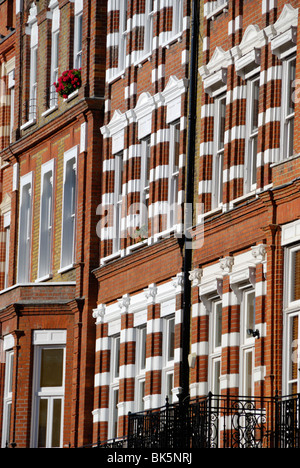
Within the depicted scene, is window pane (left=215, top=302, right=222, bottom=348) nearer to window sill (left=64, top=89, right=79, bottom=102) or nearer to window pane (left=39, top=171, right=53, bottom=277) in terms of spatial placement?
window pane (left=39, top=171, right=53, bottom=277)

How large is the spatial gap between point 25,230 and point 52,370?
15.7 ft

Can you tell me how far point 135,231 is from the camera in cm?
3641

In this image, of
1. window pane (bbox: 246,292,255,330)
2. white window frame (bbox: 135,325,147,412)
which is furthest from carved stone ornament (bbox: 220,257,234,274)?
white window frame (bbox: 135,325,147,412)

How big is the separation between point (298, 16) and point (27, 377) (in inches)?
491

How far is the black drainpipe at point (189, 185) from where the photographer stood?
33281mm

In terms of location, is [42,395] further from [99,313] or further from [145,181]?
[145,181]

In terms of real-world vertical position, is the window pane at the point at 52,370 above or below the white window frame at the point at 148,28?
below

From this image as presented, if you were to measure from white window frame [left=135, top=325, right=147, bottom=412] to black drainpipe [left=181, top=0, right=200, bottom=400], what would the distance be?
2.68 m

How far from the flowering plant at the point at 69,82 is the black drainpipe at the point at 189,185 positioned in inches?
240

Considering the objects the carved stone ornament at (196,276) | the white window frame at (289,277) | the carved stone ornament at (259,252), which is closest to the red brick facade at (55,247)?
the carved stone ornament at (196,276)

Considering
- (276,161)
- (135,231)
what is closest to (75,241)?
(135,231)

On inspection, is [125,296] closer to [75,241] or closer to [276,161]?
[75,241]

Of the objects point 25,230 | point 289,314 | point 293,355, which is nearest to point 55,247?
point 25,230

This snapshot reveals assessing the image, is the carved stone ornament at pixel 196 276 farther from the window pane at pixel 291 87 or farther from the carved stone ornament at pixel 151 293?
the window pane at pixel 291 87
